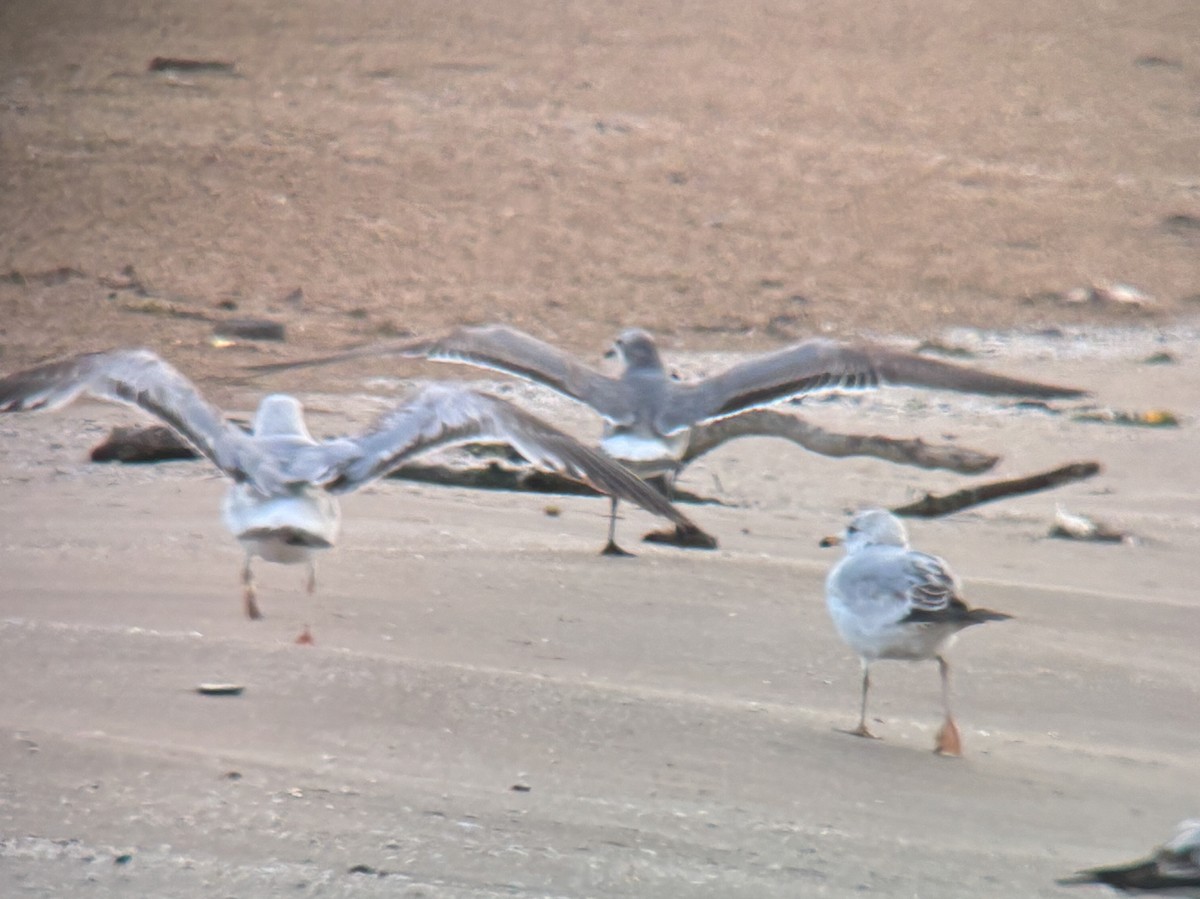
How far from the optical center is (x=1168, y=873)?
A: 337 cm

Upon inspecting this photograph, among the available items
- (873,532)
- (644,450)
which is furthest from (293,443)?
(873,532)

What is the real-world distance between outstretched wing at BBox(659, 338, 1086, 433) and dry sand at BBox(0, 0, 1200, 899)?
1.47 ft

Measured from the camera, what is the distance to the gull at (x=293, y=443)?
5945 mm

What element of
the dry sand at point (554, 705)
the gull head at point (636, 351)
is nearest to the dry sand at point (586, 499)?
the dry sand at point (554, 705)

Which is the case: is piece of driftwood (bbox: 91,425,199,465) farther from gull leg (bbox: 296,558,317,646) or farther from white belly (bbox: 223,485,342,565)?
white belly (bbox: 223,485,342,565)

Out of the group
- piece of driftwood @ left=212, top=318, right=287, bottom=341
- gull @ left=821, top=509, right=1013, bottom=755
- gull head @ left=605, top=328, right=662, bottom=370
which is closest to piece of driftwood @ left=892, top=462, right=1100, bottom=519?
gull head @ left=605, top=328, right=662, bottom=370

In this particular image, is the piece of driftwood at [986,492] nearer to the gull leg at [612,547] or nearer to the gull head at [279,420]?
the gull leg at [612,547]

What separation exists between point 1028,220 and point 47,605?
30.9 feet

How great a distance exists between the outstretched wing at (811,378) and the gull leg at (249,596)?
79.0 inches

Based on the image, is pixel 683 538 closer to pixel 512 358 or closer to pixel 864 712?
pixel 512 358

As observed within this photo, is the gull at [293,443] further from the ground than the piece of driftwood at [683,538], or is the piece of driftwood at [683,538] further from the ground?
the gull at [293,443]

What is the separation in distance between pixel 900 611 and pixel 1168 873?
205 centimetres

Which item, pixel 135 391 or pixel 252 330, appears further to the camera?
pixel 252 330

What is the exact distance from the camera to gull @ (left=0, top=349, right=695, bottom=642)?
5.95m
